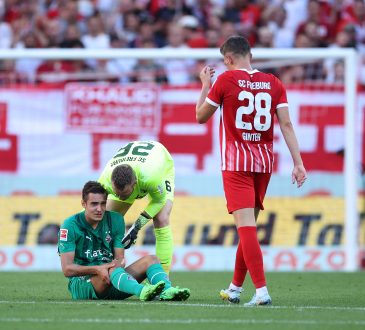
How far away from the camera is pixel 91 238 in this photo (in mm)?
9930

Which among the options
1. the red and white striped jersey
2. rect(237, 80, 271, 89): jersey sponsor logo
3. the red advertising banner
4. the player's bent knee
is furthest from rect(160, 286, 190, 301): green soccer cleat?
the red advertising banner

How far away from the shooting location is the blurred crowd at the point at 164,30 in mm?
16797

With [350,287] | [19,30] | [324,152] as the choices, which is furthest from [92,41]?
[350,287]

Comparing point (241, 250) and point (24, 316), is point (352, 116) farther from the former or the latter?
point (24, 316)

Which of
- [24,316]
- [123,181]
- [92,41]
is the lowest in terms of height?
[24,316]

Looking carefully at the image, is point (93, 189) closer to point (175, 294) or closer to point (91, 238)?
point (91, 238)

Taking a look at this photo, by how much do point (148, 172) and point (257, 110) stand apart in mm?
1693

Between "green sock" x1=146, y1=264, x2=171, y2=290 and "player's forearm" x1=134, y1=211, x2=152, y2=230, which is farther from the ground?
"player's forearm" x1=134, y1=211, x2=152, y2=230

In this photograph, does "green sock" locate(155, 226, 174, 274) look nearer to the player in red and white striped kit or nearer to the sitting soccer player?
the sitting soccer player

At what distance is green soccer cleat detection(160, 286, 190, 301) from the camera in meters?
9.59

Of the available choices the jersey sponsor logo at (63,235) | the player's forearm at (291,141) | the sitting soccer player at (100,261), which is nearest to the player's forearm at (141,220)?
the sitting soccer player at (100,261)

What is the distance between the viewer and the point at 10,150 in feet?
54.3

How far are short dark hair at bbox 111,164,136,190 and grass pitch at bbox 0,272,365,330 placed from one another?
1.03 meters

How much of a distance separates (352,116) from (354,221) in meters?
1.50
